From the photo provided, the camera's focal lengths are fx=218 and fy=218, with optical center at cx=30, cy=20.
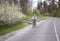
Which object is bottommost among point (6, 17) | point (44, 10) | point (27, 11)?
point (44, 10)

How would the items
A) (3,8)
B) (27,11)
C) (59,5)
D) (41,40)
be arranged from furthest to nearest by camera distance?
1. (59,5)
2. (27,11)
3. (3,8)
4. (41,40)

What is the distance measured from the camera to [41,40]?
49.9 feet

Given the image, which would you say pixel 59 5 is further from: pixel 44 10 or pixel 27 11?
pixel 27 11

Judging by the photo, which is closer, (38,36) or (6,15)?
Answer: (38,36)

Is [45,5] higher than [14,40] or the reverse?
the reverse

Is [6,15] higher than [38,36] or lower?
higher

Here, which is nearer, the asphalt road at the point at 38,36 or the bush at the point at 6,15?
the asphalt road at the point at 38,36

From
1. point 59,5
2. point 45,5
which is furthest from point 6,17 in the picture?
point 45,5

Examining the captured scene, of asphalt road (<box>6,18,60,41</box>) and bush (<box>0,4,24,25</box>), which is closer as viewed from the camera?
asphalt road (<box>6,18,60,41</box>)

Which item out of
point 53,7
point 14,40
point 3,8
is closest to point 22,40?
point 14,40

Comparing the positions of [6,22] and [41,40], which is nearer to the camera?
[41,40]

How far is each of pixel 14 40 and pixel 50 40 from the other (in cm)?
253

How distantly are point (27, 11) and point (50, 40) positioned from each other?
162 feet

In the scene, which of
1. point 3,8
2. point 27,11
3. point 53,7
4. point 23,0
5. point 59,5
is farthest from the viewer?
point 53,7
